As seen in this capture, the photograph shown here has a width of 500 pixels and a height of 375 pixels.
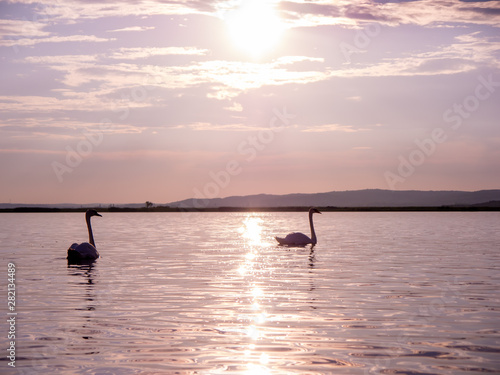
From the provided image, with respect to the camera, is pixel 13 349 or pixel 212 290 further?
pixel 212 290

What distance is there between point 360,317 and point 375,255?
1952cm

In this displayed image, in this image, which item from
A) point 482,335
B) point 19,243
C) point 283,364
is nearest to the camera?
point 283,364

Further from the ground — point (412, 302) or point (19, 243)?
point (19, 243)

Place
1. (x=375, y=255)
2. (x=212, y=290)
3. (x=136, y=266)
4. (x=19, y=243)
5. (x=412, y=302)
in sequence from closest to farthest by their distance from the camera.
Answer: (x=412, y=302) → (x=212, y=290) → (x=136, y=266) → (x=375, y=255) → (x=19, y=243)

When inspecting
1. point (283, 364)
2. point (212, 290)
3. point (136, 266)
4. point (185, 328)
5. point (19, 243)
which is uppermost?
point (19, 243)

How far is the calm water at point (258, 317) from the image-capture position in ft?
42.9

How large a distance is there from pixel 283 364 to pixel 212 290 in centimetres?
1019

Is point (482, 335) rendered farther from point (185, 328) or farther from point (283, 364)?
point (185, 328)

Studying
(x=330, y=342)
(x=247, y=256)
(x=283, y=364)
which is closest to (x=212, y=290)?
(x=330, y=342)

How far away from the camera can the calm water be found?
13.1m

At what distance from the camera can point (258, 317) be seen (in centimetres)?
1761

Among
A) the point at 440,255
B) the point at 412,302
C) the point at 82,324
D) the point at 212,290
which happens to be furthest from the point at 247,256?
the point at 82,324

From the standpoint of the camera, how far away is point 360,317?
1758 cm

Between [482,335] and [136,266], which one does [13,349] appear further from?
[136,266]
